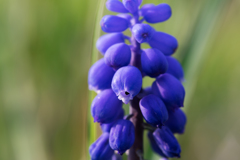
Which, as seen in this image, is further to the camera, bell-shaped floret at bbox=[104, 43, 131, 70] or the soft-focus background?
the soft-focus background

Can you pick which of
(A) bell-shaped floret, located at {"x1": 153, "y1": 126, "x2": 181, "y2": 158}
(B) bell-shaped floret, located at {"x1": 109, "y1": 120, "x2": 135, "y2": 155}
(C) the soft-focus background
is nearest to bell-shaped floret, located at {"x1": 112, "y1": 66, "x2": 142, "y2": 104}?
(B) bell-shaped floret, located at {"x1": 109, "y1": 120, "x2": 135, "y2": 155}

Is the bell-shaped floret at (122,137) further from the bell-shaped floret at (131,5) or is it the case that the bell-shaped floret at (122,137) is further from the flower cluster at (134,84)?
the bell-shaped floret at (131,5)

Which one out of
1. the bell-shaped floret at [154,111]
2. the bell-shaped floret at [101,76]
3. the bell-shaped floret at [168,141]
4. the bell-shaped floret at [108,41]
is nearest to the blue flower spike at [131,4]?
the bell-shaped floret at [108,41]

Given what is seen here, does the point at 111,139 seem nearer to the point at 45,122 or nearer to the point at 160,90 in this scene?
the point at 160,90

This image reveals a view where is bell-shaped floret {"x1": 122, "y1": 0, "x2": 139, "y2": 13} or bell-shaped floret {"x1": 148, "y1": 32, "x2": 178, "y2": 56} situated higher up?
bell-shaped floret {"x1": 122, "y1": 0, "x2": 139, "y2": 13}

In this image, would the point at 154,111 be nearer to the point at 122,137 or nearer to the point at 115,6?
the point at 122,137

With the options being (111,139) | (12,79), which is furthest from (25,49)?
(111,139)

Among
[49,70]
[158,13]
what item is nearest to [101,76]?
[158,13]

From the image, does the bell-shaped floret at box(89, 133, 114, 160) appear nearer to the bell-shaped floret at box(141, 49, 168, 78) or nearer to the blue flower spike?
the bell-shaped floret at box(141, 49, 168, 78)
